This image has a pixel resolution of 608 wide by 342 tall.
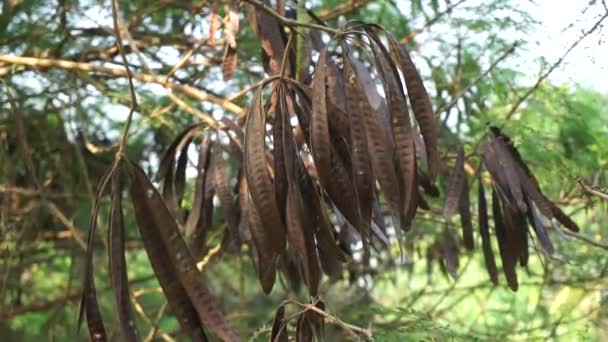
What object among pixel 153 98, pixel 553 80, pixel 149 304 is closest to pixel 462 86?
pixel 553 80

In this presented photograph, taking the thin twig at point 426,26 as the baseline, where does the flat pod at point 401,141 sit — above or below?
below

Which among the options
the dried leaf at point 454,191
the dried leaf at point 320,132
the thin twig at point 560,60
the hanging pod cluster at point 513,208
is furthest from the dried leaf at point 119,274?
the thin twig at point 560,60

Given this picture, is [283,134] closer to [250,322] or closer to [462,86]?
[462,86]

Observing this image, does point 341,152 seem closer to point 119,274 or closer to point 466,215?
point 119,274

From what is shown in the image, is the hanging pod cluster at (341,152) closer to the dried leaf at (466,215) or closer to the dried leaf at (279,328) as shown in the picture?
the dried leaf at (279,328)

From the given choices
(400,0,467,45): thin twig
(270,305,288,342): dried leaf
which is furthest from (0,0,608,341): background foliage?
(270,305,288,342): dried leaf

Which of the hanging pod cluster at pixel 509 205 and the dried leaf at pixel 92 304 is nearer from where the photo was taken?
the dried leaf at pixel 92 304
